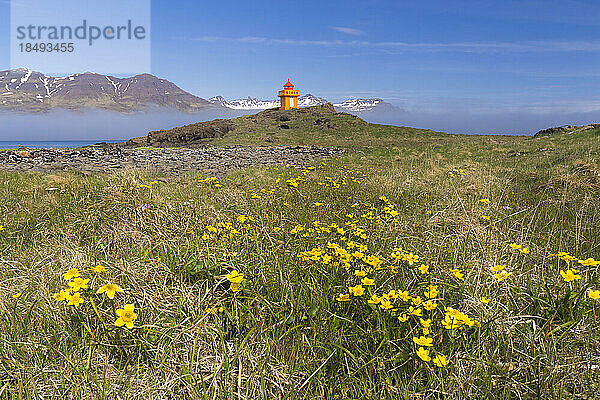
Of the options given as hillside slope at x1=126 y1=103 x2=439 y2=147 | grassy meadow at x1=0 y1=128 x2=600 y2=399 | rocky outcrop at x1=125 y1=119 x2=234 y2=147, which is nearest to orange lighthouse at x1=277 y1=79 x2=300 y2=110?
hillside slope at x1=126 y1=103 x2=439 y2=147

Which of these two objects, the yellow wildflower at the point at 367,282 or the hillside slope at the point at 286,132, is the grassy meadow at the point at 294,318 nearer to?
the yellow wildflower at the point at 367,282

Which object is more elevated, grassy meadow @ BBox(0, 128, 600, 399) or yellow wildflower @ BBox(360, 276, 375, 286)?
yellow wildflower @ BBox(360, 276, 375, 286)

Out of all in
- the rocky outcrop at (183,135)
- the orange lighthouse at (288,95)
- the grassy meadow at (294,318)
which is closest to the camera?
the grassy meadow at (294,318)

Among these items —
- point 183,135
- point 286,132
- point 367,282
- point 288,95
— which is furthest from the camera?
point 288,95

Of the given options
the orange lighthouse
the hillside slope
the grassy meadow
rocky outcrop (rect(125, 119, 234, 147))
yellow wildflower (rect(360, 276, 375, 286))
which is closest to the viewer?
the grassy meadow

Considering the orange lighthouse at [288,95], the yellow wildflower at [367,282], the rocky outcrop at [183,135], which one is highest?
the orange lighthouse at [288,95]

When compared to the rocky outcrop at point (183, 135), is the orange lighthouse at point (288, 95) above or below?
above

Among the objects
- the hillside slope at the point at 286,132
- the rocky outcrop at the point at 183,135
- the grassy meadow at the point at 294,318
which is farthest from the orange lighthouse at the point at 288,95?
the grassy meadow at the point at 294,318

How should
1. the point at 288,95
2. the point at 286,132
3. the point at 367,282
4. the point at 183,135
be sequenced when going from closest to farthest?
1. the point at 367,282
2. the point at 183,135
3. the point at 286,132
4. the point at 288,95

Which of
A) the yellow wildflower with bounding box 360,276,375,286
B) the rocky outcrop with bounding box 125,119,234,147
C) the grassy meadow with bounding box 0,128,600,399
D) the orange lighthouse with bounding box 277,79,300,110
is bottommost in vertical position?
the grassy meadow with bounding box 0,128,600,399

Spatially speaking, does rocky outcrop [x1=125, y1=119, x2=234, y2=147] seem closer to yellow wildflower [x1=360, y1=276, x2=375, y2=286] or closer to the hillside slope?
the hillside slope

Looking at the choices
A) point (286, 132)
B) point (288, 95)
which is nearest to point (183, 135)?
point (286, 132)

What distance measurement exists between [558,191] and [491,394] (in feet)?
19.3

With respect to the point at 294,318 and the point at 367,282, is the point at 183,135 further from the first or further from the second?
the point at 367,282
